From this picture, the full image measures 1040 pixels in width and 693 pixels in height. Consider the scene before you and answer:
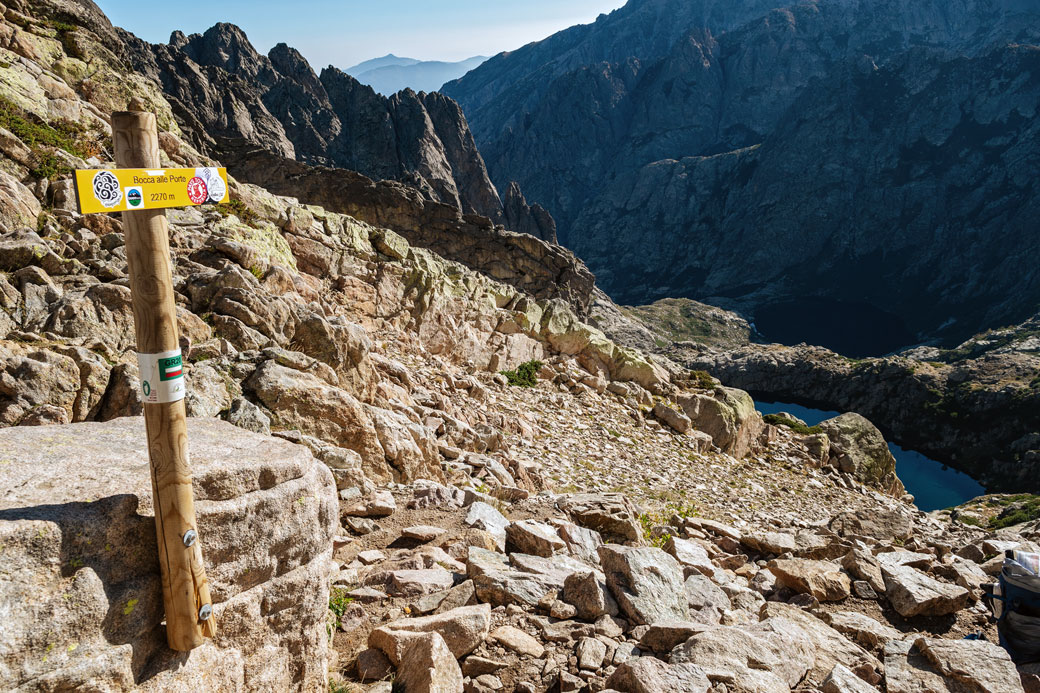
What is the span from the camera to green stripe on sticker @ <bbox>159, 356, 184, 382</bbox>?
4207 millimetres

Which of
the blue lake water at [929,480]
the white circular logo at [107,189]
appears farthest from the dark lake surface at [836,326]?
the white circular logo at [107,189]

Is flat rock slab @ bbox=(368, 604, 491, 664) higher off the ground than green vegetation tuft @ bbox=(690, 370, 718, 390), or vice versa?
flat rock slab @ bbox=(368, 604, 491, 664)

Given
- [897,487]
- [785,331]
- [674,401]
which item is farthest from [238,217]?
[785,331]

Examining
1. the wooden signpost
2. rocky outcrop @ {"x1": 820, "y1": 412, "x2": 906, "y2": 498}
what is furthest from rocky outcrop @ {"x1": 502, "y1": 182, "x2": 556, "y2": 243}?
the wooden signpost

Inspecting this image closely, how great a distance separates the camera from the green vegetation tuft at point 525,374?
910 inches

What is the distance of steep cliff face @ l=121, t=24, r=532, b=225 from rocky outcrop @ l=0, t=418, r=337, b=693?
83.0 m

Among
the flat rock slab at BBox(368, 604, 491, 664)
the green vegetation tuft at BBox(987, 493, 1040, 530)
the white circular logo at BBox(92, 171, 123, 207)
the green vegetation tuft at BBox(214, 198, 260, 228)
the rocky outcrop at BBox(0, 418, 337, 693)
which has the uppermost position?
the green vegetation tuft at BBox(214, 198, 260, 228)

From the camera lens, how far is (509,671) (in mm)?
6102

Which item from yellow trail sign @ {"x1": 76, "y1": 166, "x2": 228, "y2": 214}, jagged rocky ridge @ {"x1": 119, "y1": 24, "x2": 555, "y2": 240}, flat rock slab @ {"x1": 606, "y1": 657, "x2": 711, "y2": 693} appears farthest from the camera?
jagged rocky ridge @ {"x1": 119, "y1": 24, "x2": 555, "y2": 240}

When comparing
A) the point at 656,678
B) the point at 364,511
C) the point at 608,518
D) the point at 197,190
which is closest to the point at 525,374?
the point at 608,518

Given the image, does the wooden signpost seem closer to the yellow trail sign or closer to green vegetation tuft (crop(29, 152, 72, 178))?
the yellow trail sign

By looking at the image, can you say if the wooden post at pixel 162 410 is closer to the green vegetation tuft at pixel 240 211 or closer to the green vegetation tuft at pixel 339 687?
the green vegetation tuft at pixel 339 687

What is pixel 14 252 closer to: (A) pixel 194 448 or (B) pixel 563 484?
(A) pixel 194 448

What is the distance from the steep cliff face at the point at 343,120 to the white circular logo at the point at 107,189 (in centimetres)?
8349
